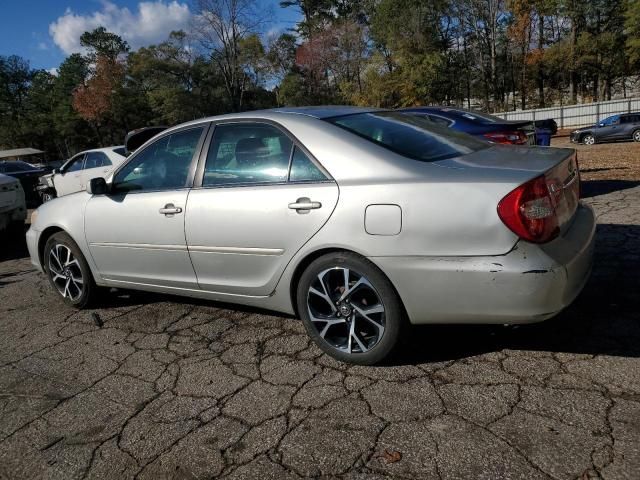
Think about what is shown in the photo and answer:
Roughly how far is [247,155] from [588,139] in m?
21.9

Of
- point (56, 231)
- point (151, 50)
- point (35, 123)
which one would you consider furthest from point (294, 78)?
point (56, 231)

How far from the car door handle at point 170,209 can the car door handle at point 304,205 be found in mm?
943

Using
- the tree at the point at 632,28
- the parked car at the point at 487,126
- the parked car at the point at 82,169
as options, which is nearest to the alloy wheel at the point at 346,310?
the parked car at the point at 487,126

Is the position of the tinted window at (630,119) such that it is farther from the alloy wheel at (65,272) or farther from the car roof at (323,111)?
the alloy wheel at (65,272)

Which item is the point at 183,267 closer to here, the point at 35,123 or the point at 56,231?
the point at 56,231

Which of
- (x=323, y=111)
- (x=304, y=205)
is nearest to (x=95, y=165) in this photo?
(x=323, y=111)

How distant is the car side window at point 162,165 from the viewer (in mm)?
3480

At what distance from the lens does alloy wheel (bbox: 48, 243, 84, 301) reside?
4199 mm

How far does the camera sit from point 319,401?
8.27 ft

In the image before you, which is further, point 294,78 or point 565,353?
point 294,78

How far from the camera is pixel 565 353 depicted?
2.72 metres

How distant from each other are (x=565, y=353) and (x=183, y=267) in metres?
2.42

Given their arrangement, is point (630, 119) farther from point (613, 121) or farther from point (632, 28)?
point (632, 28)

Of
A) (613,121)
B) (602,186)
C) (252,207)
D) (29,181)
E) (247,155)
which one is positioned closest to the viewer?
(252,207)
